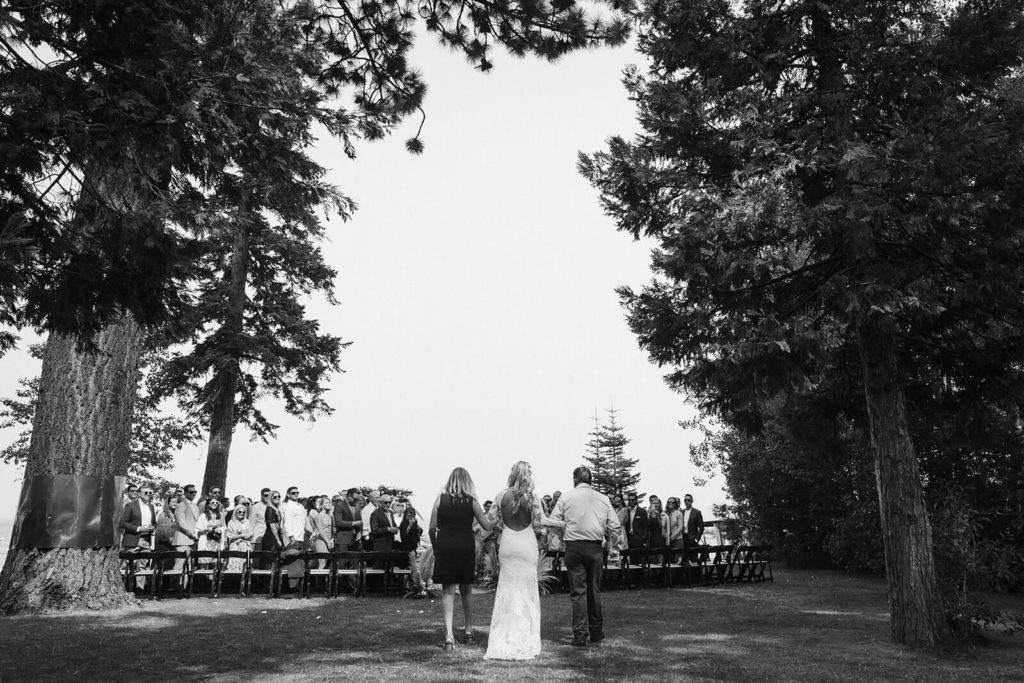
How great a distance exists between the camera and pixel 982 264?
31.9 feet

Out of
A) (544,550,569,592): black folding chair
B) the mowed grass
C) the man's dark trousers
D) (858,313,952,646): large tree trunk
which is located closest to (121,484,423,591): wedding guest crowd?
the mowed grass

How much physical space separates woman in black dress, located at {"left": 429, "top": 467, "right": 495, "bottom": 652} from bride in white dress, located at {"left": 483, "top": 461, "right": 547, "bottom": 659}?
302mm

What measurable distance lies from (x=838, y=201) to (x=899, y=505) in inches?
143

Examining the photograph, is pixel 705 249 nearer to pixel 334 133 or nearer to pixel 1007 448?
pixel 334 133

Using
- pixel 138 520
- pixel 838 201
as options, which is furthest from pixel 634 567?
pixel 838 201

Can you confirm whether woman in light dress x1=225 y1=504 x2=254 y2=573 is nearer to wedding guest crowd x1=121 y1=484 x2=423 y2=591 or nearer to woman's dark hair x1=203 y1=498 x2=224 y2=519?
wedding guest crowd x1=121 y1=484 x2=423 y2=591

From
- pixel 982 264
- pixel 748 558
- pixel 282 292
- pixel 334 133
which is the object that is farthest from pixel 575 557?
pixel 282 292

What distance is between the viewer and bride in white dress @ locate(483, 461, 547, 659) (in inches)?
336

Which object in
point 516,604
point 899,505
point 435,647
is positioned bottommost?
point 435,647

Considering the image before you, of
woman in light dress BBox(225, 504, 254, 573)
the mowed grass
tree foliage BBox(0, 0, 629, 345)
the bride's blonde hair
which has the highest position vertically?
tree foliage BBox(0, 0, 629, 345)

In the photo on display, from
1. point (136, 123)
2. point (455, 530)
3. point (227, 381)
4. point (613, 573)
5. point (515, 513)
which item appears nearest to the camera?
point (136, 123)

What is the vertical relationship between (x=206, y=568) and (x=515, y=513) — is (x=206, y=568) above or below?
below

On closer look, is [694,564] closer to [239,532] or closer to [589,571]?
[239,532]

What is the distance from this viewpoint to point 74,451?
12.2 meters
